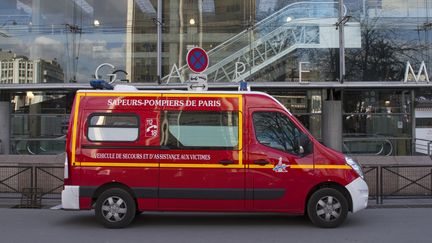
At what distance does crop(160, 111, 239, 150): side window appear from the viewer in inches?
359

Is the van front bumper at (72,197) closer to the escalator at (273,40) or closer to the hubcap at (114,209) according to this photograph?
the hubcap at (114,209)

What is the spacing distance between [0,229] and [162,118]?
11.2 feet

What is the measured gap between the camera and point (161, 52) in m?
18.5

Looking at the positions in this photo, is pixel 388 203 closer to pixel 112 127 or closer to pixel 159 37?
pixel 112 127

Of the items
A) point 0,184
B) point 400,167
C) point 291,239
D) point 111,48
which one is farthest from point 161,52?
point 291,239

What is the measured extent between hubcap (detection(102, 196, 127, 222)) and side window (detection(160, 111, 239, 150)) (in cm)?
127

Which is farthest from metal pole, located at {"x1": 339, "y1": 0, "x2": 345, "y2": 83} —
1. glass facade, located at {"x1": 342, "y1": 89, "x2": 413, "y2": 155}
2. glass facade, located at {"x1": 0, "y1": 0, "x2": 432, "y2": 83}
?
glass facade, located at {"x1": 342, "y1": 89, "x2": 413, "y2": 155}

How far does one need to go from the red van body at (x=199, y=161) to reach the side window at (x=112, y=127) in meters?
0.02

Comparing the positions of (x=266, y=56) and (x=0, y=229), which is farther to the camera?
(x=266, y=56)

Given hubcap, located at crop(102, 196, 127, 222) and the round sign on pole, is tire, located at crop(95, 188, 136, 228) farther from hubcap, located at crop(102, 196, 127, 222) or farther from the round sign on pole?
the round sign on pole

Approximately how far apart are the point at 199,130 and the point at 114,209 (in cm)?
203

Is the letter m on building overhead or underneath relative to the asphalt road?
overhead

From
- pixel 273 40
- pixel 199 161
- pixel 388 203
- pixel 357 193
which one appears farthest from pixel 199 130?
pixel 273 40

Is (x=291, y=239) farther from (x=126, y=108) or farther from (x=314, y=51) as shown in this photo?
(x=314, y=51)
